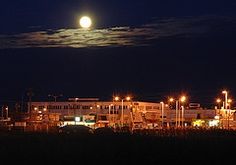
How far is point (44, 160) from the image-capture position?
86.6 feet

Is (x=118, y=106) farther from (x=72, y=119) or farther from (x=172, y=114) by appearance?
(x=72, y=119)

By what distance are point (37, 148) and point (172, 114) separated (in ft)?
313

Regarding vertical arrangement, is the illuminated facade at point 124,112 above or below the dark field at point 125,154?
above

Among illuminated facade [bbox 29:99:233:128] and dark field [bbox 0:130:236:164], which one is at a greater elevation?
illuminated facade [bbox 29:99:233:128]

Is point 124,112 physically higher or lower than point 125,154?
higher

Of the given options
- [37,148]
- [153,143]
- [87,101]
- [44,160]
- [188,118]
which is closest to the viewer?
[44,160]

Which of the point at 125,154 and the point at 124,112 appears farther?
the point at 124,112

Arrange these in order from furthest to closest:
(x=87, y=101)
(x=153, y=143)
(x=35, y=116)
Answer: (x=87, y=101) < (x=35, y=116) < (x=153, y=143)

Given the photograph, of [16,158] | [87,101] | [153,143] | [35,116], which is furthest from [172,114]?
[16,158]

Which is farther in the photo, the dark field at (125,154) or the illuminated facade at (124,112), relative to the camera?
the illuminated facade at (124,112)

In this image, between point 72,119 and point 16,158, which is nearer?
point 16,158

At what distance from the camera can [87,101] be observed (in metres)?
133

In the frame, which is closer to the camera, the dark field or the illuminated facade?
the dark field

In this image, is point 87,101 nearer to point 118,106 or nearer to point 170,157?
point 118,106
